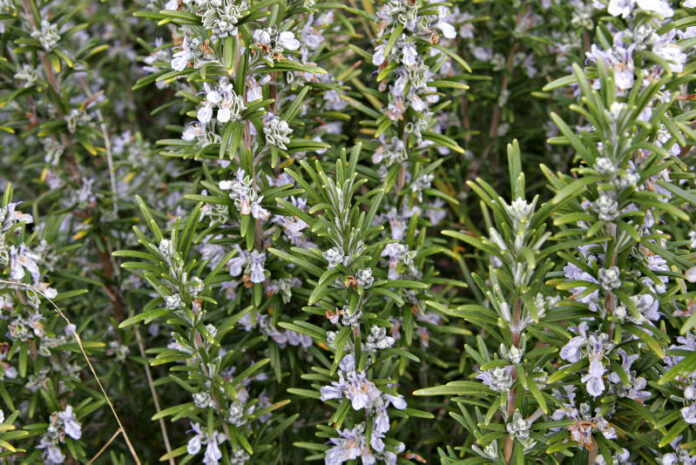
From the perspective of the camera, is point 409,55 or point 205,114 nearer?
point 205,114

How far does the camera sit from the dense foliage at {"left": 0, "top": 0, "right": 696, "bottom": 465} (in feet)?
5.24

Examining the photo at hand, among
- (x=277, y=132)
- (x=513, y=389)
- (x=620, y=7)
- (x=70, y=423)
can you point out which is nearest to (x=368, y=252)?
(x=277, y=132)

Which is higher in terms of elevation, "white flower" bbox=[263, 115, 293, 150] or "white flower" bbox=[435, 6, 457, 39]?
"white flower" bbox=[435, 6, 457, 39]

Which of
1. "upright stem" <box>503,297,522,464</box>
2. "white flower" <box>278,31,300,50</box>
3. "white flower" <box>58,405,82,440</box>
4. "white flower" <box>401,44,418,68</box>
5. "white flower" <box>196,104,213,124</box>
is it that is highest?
"white flower" <box>278,31,300,50</box>

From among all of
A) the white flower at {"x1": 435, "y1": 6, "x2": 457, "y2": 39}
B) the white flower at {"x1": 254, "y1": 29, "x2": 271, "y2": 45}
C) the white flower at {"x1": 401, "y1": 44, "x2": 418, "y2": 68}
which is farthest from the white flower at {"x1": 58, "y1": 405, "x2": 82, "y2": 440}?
the white flower at {"x1": 435, "y1": 6, "x2": 457, "y2": 39}

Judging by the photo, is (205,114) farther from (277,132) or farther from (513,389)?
(513,389)

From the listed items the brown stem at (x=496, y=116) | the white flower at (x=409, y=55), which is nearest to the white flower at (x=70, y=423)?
→ the white flower at (x=409, y=55)

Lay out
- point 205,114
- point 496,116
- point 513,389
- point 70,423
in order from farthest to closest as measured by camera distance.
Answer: point 496,116 < point 70,423 < point 205,114 < point 513,389

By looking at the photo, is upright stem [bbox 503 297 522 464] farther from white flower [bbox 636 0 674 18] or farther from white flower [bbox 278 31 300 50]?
white flower [bbox 278 31 300 50]

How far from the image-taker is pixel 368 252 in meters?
1.95

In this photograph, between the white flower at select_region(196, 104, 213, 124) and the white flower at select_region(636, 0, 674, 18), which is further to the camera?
the white flower at select_region(196, 104, 213, 124)

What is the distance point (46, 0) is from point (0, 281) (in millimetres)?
1284

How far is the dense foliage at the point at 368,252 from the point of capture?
1597 millimetres

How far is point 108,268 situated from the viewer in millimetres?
2938
